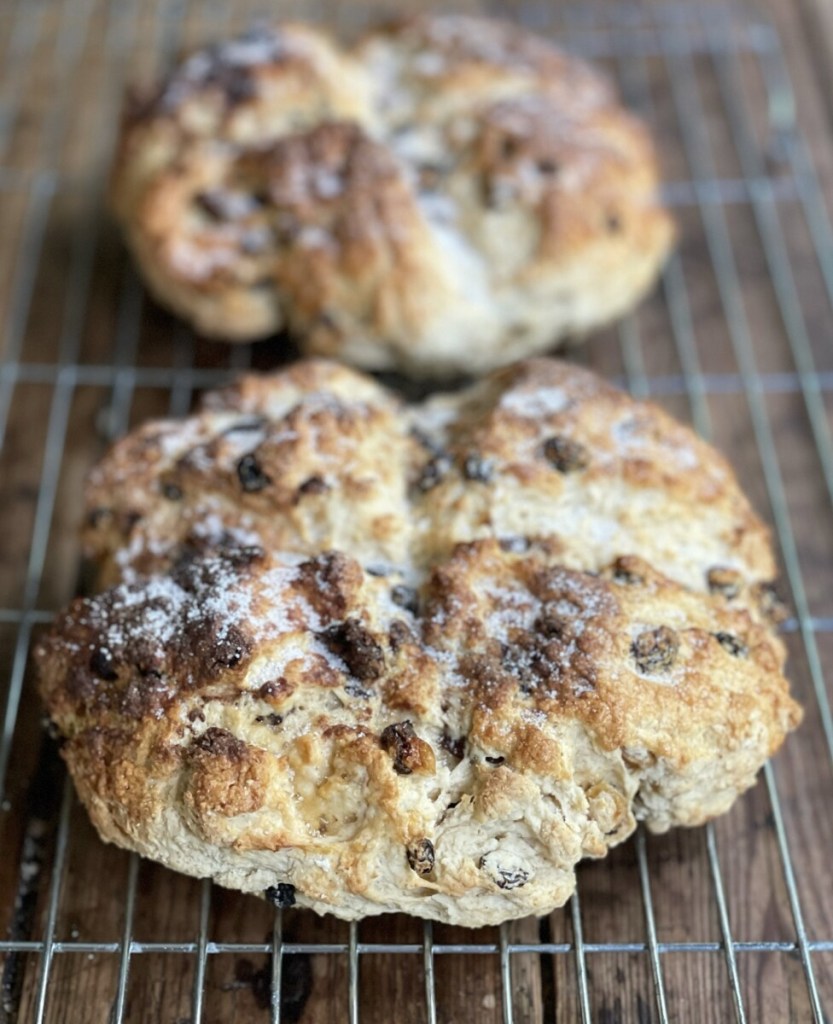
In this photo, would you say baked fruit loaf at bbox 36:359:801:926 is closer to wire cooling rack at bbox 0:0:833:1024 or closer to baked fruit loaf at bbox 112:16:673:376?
wire cooling rack at bbox 0:0:833:1024

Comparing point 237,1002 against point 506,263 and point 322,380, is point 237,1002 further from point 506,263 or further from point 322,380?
point 506,263

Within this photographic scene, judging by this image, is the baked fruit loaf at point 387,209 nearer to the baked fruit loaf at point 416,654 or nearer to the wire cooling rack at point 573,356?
the wire cooling rack at point 573,356

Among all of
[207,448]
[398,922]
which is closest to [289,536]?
[207,448]

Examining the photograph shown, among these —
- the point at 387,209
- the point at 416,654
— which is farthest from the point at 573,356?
the point at 416,654

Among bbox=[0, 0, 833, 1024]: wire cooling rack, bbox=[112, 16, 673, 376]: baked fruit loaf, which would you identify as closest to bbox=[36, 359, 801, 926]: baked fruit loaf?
bbox=[0, 0, 833, 1024]: wire cooling rack

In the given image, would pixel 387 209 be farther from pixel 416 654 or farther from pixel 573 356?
pixel 416 654

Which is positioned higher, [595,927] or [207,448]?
[207,448]
